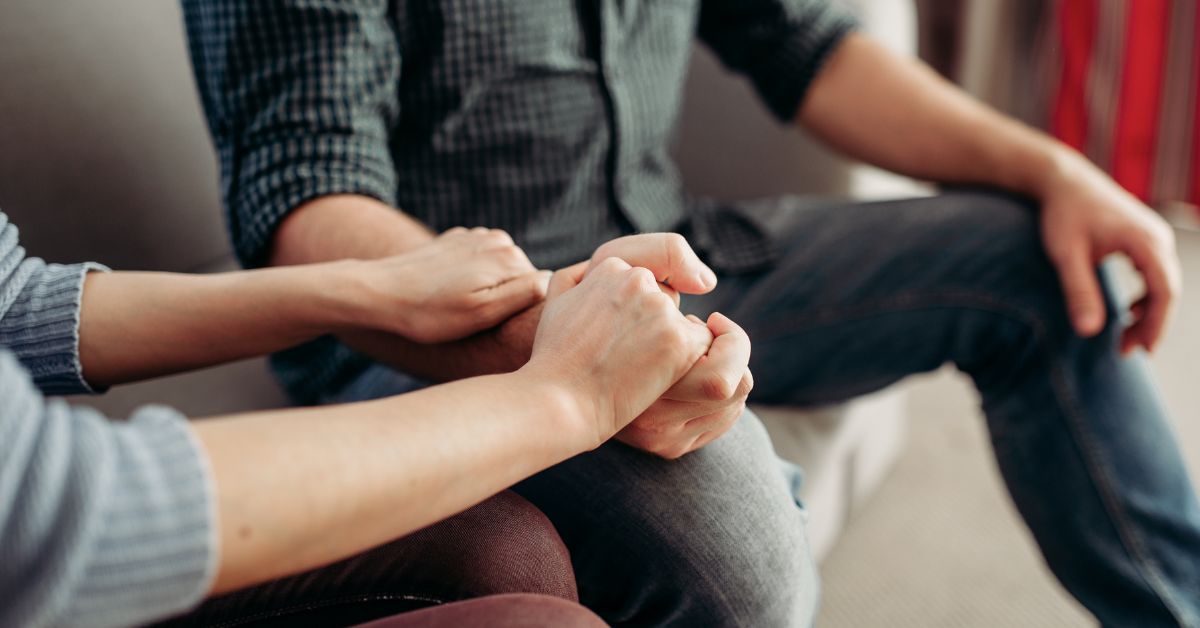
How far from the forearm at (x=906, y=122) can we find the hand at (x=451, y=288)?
1.76 feet

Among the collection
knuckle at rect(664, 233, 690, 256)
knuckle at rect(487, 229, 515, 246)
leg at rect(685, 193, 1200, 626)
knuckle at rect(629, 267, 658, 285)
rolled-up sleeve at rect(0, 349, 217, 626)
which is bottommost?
leg at rect(685, 193, 1200, 626)

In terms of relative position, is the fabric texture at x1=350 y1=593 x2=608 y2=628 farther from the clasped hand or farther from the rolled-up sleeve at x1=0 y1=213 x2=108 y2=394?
the rolled-up sleeve at x1=0 y1=213 x2=108 y2=394

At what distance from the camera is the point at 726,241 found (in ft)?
3.10

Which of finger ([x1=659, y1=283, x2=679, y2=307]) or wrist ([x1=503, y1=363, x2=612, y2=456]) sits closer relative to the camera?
wrist ([x1=503, y1=363, x2=612, y2=456])

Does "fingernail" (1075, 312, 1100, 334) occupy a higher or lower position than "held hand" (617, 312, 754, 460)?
lower

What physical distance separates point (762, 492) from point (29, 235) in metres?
0.63

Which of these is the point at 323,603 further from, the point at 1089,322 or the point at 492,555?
the point at 1089,322

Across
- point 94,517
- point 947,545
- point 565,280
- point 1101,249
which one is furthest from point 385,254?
point 947,545

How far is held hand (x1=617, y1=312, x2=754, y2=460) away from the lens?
51 cm

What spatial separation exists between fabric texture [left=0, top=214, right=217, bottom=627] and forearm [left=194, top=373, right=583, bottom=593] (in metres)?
0.01

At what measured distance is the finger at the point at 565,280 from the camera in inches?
23.3

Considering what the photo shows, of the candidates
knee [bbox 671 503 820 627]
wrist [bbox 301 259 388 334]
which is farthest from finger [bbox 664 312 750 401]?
wrist [bbox 301 259 388 334]

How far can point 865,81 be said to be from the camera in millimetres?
994

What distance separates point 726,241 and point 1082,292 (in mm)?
336
